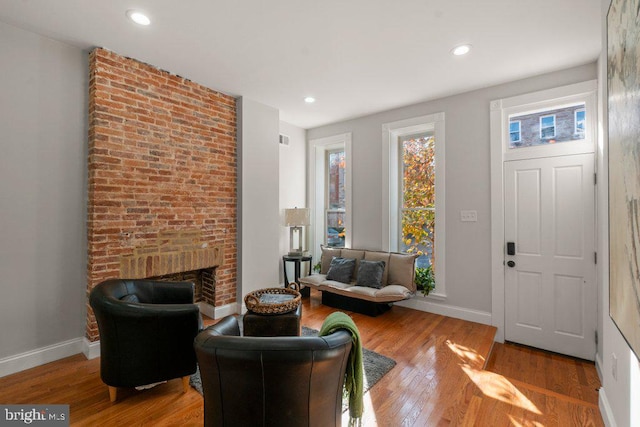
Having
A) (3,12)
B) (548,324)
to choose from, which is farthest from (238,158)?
(548,324)

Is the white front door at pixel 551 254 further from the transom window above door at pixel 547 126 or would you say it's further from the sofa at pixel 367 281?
the sofa at pixel 367 281

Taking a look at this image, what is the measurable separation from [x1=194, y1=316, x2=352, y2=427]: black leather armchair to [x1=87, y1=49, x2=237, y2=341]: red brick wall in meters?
2.12

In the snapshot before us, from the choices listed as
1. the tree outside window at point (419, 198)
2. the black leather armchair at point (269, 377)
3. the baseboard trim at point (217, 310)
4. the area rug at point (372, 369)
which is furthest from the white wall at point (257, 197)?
the black leather armchair at point (269, 377)

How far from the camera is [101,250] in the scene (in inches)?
109

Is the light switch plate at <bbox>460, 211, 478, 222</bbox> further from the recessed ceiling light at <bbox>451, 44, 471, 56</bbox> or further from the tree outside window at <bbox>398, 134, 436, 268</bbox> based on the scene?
the recessed ceiling light at <bbox>451, 44, 471, 56</bbox>

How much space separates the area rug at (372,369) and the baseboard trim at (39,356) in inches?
50.9

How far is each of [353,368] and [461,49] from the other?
288cm

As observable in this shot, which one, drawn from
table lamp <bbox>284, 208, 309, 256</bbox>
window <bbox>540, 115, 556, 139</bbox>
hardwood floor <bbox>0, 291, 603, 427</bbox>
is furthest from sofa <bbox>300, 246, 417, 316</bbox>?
window <bbox>540, 115, 556, 139</bbox>

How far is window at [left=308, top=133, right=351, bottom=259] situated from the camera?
527cm

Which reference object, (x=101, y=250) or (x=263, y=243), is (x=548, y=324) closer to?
(x=263, y=243)

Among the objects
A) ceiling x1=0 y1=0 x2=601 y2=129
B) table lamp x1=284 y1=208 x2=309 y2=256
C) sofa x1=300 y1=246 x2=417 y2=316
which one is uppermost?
ceiling x1=0 y1=0 x2=601 y2=129

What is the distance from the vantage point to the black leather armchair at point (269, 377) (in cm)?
128

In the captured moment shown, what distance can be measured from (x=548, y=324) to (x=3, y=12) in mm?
5688

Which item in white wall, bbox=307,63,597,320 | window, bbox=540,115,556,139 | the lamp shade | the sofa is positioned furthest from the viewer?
the lamp shade
